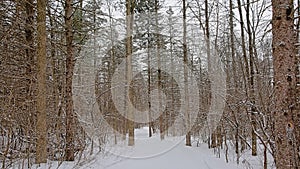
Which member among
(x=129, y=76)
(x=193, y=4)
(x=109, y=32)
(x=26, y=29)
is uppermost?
(x=193, y=4)

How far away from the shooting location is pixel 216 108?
10344 mm

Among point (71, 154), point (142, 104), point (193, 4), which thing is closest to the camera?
point (71, 154)

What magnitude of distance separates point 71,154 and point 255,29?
5.50m

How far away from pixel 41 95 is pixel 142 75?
9574 mm

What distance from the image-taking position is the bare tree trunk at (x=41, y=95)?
18.0 ft

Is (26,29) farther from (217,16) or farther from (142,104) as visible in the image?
(142,104)

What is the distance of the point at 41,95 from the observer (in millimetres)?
5629

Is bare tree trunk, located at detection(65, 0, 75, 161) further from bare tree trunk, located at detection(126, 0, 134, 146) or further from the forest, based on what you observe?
bare tree trunk, located at detection(126, 0, 134, 146)

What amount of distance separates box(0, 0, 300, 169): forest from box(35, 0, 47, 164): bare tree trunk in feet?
0.06

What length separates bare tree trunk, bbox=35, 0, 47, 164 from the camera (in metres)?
5.48

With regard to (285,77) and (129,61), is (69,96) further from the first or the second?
(285,77)

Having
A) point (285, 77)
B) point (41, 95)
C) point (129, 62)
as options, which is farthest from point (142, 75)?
point (285, 77)

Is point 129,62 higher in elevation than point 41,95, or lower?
higher

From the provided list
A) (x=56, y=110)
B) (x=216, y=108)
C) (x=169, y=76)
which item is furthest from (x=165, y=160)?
(x=169, y=76)
